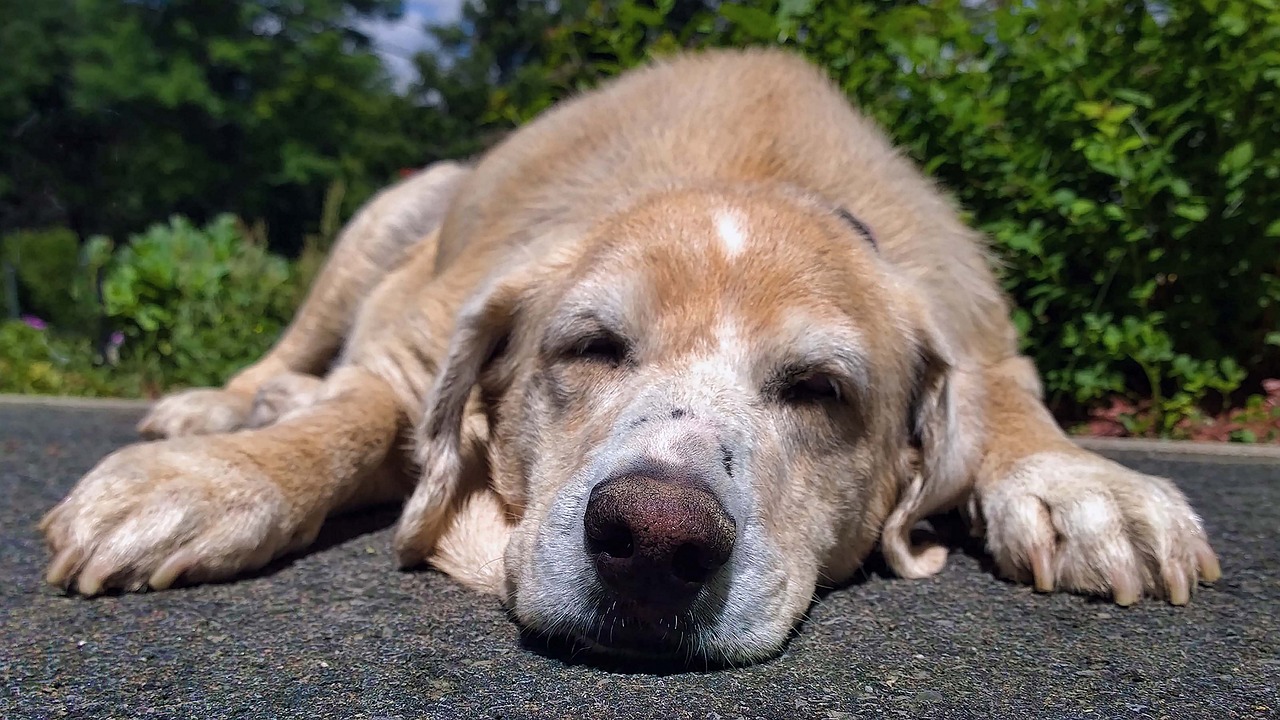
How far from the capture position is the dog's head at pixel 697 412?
64.2 inches

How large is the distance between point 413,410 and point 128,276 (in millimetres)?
5194

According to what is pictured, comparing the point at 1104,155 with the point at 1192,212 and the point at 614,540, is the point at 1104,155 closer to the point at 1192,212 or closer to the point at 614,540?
the point at 1192,212

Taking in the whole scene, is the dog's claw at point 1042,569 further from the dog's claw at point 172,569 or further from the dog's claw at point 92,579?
the dog's claw at point 92,579

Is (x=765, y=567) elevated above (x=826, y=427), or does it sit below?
below

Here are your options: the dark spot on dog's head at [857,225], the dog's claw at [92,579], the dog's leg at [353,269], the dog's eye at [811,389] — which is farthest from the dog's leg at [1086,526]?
the dog's leg at [353,269]

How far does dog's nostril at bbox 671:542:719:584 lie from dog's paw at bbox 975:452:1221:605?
936 millimetres

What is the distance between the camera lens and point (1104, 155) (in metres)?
3.62

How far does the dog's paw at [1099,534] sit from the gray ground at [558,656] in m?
0.06

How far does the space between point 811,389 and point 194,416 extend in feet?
8.68

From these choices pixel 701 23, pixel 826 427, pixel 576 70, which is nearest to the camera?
pixel 826 427

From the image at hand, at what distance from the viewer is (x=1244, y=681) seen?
1.55m

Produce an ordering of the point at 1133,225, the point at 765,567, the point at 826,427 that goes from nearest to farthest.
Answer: the point at 765,567 → the point at 826,427 → the point at 1133,225

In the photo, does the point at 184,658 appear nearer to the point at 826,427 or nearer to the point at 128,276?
the point at 826,427

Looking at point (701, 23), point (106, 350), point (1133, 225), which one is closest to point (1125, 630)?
point (1133, 225)
